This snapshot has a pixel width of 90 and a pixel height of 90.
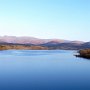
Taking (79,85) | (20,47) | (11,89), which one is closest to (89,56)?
(79,85)

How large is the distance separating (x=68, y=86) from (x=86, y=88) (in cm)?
121

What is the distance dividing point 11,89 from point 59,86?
10.7ft

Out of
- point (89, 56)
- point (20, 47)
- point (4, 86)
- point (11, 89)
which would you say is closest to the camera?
point (11, 89)

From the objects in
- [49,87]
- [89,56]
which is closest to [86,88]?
[49,87]

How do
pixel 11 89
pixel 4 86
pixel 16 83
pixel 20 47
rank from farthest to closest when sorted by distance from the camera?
pixel 20 47
pixel 16 83
pixel 4 86
pixel 11 89

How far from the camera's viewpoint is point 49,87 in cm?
1460

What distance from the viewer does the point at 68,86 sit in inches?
589

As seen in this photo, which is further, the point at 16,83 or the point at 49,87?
the point at 16,83

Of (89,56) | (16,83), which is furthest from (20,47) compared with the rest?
(16,83)

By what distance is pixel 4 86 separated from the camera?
48.4ft

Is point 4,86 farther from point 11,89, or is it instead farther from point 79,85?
point 79,85

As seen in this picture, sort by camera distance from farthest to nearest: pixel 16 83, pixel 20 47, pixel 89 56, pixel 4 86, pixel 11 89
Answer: pixel 20 47 < pixel 89 56 < pixel 16 83 < pixel 4 86 < pixel 11 89

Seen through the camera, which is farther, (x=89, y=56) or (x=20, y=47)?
(x=20, y=47)

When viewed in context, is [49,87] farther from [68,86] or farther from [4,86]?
[4,86]
